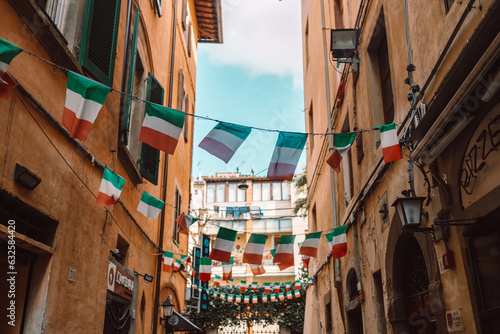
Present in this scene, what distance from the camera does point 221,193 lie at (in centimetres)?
4450

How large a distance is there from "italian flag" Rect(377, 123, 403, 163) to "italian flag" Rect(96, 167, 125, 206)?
3614 mm

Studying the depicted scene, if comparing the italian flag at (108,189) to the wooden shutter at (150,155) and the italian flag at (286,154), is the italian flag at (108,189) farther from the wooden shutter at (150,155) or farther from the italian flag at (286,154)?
the wooden shutter at (150,155)

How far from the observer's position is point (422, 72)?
18.4ft

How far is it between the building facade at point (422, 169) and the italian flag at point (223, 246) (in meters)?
2.46

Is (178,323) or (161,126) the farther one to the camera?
(178,323)

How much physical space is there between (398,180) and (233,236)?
4.41 metres

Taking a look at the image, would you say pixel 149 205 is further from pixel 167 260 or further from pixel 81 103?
pixel 167 260

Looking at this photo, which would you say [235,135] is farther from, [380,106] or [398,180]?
[380,106]

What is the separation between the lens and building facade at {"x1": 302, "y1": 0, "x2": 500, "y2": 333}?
413 cm

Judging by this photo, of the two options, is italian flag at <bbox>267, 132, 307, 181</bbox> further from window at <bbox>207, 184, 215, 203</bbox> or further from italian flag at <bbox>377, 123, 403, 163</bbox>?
window at <bbox>207, 184, 215, 203</bbox>

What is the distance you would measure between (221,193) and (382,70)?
1449 inches

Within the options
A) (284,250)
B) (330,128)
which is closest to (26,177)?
(284,250)

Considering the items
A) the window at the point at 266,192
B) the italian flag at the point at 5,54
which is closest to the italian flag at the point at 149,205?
the italian flag at the point at 5,54

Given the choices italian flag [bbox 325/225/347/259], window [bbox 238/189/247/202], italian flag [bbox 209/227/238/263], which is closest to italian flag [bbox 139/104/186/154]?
italian flag [bbox 209/227/238/263]
